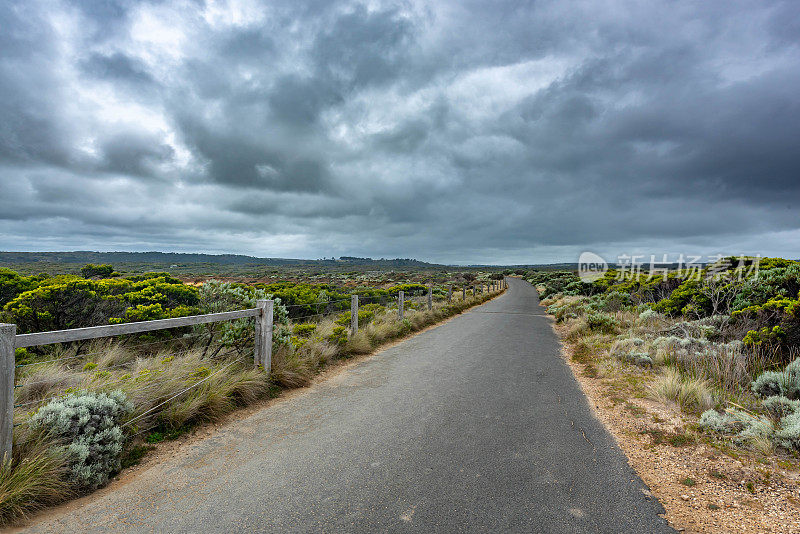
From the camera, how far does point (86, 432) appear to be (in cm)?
350

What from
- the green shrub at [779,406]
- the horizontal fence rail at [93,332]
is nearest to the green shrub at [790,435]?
the green shrub at [779,406]

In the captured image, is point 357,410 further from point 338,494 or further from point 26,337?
point 26,337

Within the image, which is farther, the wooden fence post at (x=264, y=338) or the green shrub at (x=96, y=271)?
the green shrub at (x=96, y=271)

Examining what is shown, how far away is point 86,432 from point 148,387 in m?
1.06

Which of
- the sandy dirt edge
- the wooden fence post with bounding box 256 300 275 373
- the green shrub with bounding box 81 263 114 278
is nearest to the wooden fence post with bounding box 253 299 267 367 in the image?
the wooden fence post with bounding box 256 300 275 373

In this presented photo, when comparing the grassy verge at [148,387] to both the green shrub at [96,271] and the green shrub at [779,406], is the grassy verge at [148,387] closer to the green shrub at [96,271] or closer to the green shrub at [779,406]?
the green shrub at [779,406]

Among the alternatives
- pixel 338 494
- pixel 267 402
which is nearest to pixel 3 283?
pixel 267 402

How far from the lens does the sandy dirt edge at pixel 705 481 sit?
3.00 m

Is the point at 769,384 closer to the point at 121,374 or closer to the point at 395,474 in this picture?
the point at 395,474

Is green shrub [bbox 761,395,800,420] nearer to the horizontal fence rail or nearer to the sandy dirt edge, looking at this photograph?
the sandy dirt edge

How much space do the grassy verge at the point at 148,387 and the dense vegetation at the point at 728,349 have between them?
6198 millimetres

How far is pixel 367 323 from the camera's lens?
12070mm

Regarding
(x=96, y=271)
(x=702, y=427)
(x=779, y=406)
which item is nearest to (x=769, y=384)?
(x=779, y=406)

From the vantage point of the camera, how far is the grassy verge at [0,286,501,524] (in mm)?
3090
